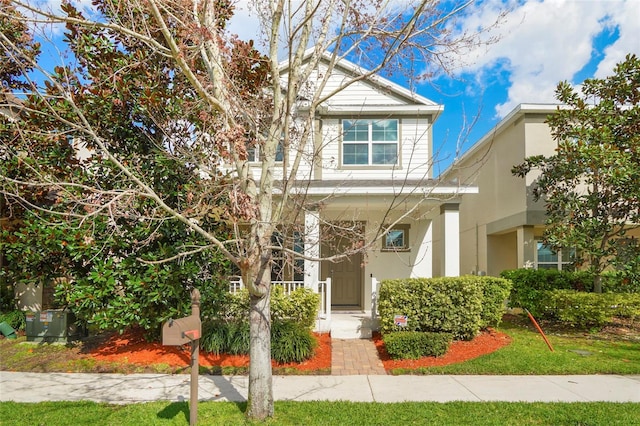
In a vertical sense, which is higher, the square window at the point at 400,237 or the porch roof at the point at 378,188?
the porch roof at the point at 378,188

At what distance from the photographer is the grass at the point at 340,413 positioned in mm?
4910

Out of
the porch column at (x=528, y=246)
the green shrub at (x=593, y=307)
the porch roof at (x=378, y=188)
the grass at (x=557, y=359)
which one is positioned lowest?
the grass at (x=557, y=359)

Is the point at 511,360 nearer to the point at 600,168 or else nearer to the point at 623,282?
the point at 623,282

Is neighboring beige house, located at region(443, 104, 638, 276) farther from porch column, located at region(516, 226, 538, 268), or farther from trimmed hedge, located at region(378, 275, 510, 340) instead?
trimmed hedge, located at region(378, 275, 510, 340)

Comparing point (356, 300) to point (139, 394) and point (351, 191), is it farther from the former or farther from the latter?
point (139, 394)

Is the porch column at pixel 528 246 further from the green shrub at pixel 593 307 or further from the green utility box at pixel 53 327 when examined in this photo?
the green utility box at pixel 53 327

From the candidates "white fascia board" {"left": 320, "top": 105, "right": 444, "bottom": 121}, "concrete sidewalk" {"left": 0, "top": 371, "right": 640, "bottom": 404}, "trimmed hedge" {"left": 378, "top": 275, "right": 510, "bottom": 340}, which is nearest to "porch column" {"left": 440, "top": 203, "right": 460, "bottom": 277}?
"trimmed hedge" {"left": 378, "top": 275, "right": 510, "bottom": 340}

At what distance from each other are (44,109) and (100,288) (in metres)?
3.19

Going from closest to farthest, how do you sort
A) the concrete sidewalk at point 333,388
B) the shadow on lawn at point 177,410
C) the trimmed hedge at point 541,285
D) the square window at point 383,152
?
the shadow on lawn at point 177,410 < the concrete sidewalk at point 333,388 < the trimmed hedge at point 541,285 < the square window at point 383,152

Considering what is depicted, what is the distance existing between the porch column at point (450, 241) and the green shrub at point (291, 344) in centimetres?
446

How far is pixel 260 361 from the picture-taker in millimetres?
5012

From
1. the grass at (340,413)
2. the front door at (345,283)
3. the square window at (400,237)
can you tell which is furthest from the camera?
the square window at (400,237)

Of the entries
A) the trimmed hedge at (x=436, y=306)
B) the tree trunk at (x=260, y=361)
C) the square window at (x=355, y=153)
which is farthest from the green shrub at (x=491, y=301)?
the tree trunk at (x=260, y=361)

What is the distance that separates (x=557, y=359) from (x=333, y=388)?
4.08m
